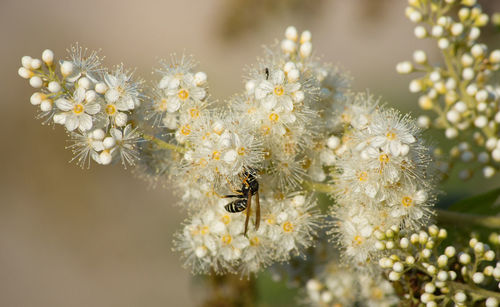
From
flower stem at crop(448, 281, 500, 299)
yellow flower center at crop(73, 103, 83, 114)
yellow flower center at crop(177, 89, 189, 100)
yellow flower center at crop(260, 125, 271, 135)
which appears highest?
yellow flower center at crop(177, 89, 189, 100)

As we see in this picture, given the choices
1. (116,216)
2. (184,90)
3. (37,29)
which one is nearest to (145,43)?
(37,29)

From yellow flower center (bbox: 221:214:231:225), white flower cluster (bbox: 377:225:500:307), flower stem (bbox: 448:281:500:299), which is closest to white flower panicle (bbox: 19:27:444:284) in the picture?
yellow flower center (bbox: 221:214:231:225)

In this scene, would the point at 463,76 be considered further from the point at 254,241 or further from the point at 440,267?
the point at 254,241

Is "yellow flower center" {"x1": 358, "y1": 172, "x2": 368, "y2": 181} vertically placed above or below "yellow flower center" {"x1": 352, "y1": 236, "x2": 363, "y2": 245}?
above

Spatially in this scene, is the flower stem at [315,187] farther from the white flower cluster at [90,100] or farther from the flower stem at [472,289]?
the white flower cluster at [90,100]

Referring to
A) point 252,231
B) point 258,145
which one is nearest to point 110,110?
point 258,145

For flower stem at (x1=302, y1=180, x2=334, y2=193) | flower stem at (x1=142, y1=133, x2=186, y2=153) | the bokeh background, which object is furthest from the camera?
the bokeh background

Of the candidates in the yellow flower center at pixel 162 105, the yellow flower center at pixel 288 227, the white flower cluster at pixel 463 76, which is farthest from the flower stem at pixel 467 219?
the yellow flower center at pixel 162 105

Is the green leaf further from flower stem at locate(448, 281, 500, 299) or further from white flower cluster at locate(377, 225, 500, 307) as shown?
flower stem at locate(448, 281, 500, 299)
